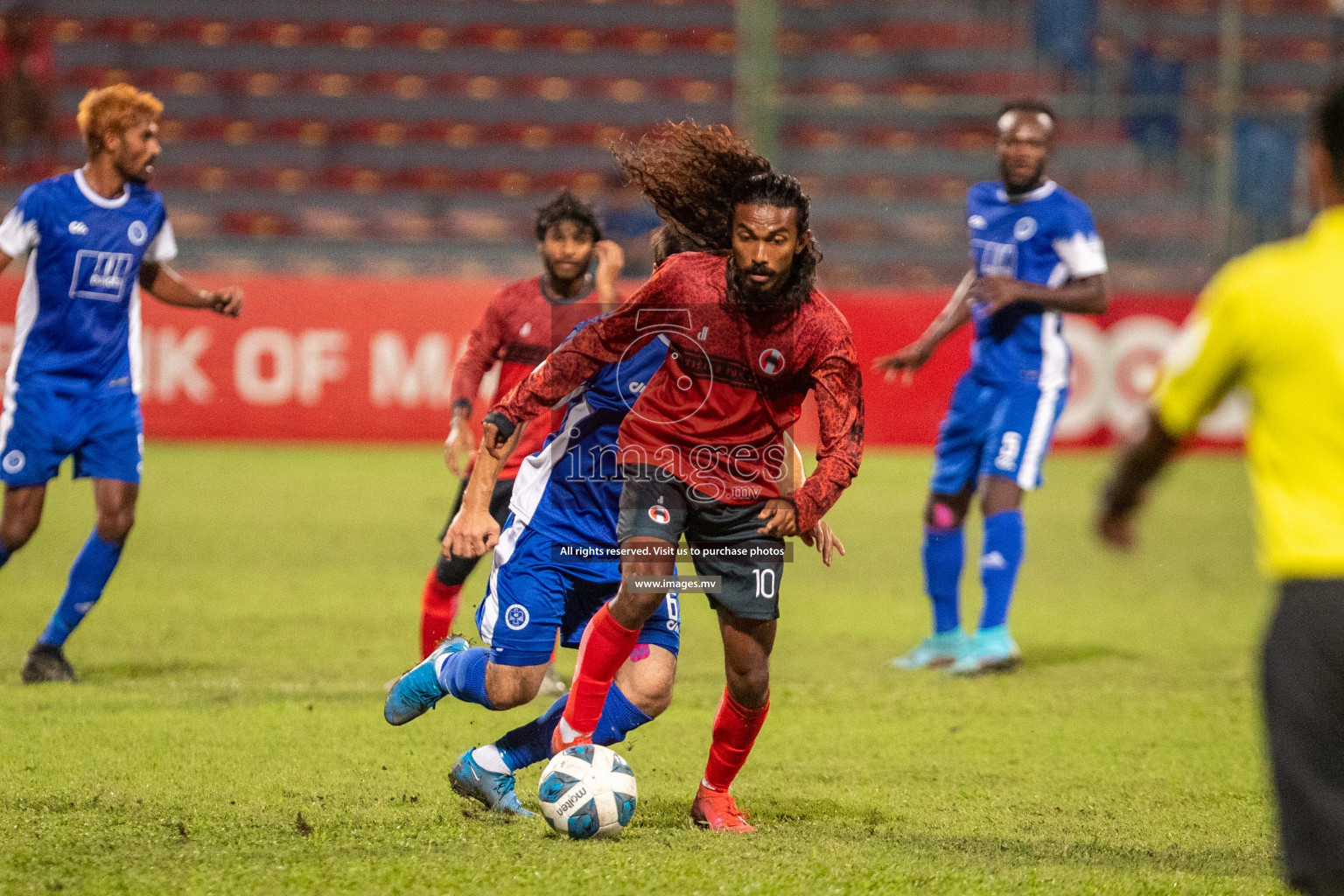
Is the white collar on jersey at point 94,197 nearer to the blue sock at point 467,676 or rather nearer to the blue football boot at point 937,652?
the blue sock at point 467,676

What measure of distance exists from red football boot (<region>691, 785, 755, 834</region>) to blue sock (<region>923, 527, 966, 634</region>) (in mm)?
3092

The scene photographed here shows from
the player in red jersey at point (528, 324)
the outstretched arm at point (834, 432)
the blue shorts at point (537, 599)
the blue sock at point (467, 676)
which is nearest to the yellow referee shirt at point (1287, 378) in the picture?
the outstretched arm at point (834, 432)

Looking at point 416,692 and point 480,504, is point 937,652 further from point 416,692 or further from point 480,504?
point 480,504

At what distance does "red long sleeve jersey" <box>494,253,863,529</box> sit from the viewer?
4.11m

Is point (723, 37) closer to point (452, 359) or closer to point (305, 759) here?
point (452, 359)

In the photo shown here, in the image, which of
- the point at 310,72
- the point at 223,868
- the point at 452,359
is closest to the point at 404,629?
the point at 223,868

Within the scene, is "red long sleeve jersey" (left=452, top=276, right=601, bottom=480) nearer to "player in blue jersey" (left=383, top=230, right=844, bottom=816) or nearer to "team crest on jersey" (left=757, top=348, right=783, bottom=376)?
"player in blue jersey" (left=383, top=230, right=844, bottom=816)

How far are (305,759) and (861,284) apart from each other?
12.8 meters

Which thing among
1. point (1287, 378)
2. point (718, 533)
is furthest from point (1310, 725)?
point (718, 533)

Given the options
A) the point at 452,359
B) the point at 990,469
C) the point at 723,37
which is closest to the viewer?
the point at 990,469

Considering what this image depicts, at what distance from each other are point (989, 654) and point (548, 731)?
3152 mm

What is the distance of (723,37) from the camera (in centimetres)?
1959

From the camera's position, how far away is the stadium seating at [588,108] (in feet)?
55.9

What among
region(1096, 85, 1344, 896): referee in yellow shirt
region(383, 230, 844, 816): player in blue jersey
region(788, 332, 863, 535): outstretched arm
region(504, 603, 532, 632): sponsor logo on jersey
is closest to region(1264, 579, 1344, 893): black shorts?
region(1096, 85, 1344, 896): referee in yellow shirt
